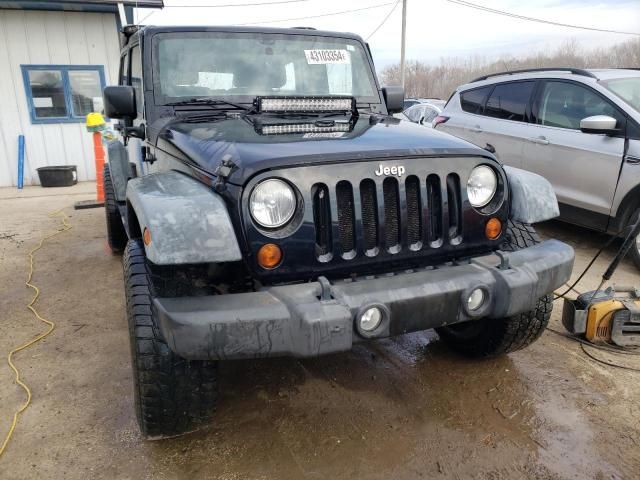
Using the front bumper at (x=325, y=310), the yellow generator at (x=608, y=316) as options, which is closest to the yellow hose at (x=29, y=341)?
the front bumper at (x=325, y=310)

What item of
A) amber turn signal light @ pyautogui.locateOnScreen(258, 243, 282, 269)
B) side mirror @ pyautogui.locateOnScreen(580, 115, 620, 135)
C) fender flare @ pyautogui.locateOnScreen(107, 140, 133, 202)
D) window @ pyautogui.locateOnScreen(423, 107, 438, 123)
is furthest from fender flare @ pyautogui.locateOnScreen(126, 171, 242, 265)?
window @ pyautogui.locateOnScreen(423, 107, 438, 123)

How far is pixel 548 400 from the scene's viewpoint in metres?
2.70

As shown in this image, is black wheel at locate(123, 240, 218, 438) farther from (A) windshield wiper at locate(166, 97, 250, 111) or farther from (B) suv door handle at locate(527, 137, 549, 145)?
(B) suv door handle at locate(527, 137, 549, 145)

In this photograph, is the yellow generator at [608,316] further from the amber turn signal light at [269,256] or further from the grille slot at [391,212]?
the amber turn signal light at [269,256]

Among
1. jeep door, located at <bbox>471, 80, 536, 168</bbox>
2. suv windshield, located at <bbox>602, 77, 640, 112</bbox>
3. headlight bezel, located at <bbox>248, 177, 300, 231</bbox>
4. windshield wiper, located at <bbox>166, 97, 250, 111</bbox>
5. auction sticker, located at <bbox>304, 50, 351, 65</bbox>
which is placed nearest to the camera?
headlight bezel, located at <bbox>248, 177, 300, 231</bbox>

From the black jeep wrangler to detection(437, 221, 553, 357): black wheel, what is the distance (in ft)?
0.04

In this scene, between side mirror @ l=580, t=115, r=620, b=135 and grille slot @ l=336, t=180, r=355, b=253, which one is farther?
side mirror @ l=580, t=115, r=620, b=135

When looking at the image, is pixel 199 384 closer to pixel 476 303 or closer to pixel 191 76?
pixel 476 303

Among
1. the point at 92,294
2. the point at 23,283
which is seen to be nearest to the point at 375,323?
the point at 92,294

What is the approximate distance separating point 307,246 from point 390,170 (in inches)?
19.4

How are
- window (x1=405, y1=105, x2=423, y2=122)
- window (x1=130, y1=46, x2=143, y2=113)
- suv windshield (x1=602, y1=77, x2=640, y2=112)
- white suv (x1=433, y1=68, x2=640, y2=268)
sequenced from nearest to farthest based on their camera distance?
window (x1=130, y1=46, x2=143, y2=113), white suv (x1=433, y1=68, x2=640, y2=268), suv windshield (x1=602, y1=77, x2=640, y2=112), window (x1=405, y1=105, x2=423, y2=122)

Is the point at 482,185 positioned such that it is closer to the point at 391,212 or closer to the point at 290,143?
the point at 391,212

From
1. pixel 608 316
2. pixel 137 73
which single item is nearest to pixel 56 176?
pixel 137 73

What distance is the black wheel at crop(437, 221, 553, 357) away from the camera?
266 cm
